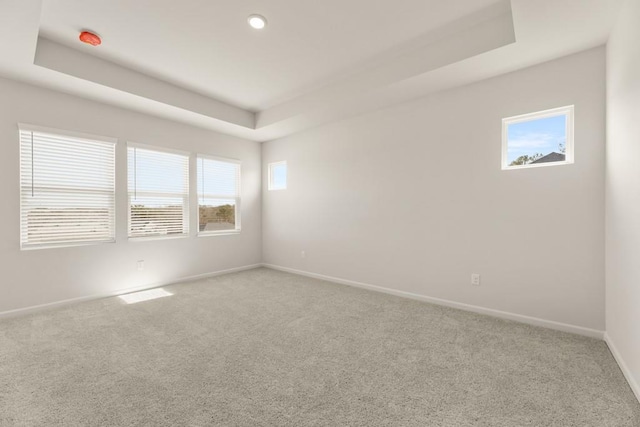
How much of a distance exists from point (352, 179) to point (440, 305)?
7.03ft

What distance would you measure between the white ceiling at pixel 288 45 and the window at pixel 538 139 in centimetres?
55

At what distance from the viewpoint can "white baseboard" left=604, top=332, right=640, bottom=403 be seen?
1749 mm

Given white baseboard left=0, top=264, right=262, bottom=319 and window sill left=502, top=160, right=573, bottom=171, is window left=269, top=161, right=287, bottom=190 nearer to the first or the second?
white baseboard left=0, top=264, right=262, bottom=319

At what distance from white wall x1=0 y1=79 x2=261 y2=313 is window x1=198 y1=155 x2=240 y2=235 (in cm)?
18

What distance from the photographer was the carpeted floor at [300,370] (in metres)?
1.59

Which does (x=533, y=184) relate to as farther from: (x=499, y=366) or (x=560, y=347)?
(x=499, y=366)

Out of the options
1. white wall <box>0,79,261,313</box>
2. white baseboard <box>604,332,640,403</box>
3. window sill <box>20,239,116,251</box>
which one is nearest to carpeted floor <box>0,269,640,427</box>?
white baseboard <box>604,332,640,403</box>

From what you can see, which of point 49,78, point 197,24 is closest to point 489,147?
point 197,24

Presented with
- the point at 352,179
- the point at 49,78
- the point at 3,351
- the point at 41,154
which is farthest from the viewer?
the point at 352,179

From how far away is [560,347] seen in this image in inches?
92.4

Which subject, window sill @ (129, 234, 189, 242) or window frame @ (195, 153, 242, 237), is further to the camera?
window frame @ (195, 153, 242, 237)

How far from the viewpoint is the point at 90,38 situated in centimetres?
267

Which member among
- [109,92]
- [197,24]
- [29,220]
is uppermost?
[197,24]

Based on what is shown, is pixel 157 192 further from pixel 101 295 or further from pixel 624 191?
pixel 624 191
